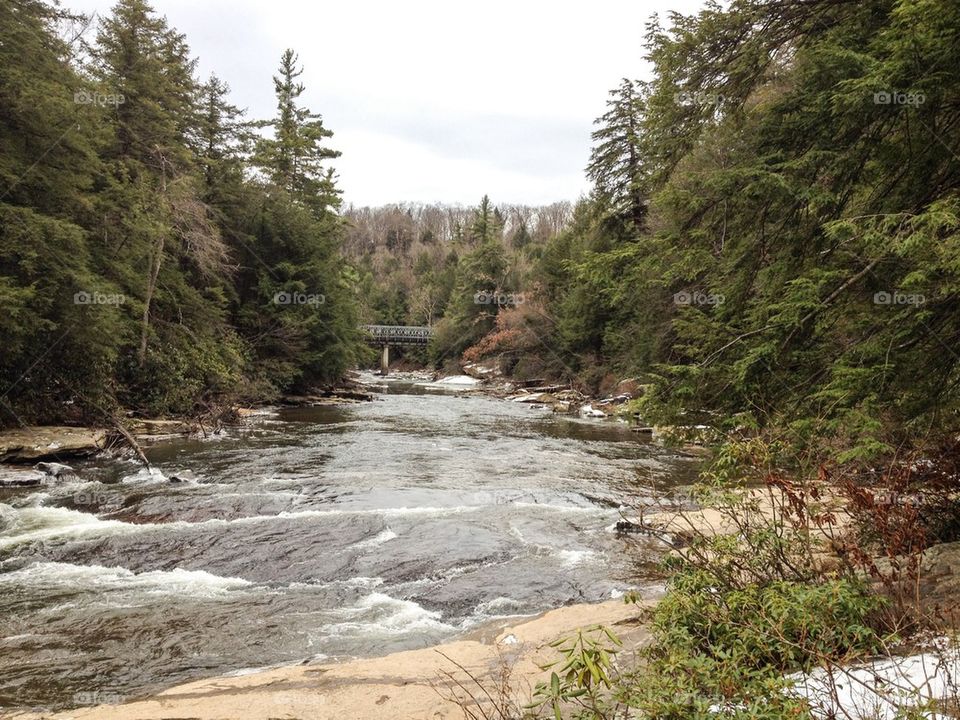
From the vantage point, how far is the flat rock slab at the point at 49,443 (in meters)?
12.5

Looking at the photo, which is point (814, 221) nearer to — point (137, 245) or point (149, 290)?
point (137, 245)

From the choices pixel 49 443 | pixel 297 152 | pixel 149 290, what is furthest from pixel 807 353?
pixel 297 152

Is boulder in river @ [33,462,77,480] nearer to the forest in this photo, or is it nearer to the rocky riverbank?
the forest

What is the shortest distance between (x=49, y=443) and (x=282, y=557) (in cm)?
881

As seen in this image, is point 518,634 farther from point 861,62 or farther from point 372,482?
point 372,482

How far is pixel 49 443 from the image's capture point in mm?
13250

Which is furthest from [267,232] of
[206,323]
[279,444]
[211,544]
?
[211,544]

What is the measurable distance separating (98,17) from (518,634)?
24702mm

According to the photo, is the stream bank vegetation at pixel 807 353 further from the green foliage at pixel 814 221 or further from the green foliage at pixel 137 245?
the green foliage at pixel 137 245

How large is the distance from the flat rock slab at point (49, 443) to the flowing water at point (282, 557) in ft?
2.67

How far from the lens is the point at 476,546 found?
8.46 metres

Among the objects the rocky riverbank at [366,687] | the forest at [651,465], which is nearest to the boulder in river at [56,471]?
the forest at [651,465]

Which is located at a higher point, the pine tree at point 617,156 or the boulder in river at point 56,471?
the pine tree at point 617,156

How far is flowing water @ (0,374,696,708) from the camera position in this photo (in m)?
5.36
